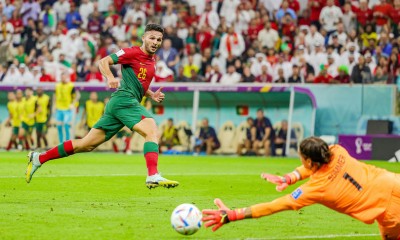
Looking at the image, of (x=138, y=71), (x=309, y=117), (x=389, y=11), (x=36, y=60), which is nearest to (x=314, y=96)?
(x=309, y=117)

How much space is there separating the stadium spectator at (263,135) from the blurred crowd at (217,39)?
53.8 inches

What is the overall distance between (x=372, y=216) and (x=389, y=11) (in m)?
22.3

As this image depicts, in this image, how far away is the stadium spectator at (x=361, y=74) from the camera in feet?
90.1

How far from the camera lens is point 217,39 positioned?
3089cm

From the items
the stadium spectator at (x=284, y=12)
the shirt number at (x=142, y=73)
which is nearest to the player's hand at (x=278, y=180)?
the shirt number at (x=142, y=73)

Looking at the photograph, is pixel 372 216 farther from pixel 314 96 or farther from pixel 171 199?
pixel 314 96

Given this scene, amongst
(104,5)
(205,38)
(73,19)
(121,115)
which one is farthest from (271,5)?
(121,115)

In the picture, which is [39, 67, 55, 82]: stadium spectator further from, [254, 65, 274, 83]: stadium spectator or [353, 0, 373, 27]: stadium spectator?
[353, 0, 373, 27]: stadium spectator

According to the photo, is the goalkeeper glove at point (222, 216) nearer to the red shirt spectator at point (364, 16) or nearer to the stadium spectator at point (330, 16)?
the red shirt spectator at point (364, 16)

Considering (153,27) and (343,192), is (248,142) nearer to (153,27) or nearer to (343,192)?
(153,27)

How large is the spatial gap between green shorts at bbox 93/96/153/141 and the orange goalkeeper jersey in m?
5.00

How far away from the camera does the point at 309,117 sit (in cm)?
2855

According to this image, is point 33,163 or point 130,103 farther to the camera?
point 33,163

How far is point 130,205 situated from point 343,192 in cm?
473
